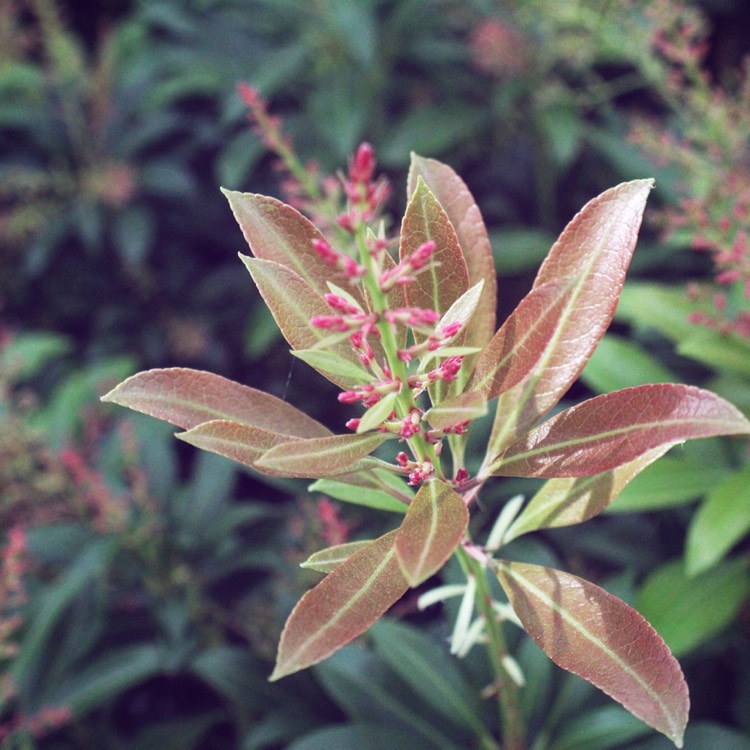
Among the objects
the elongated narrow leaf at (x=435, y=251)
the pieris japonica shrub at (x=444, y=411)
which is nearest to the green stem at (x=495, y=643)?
the pieris japonica shrub at (x=444, y=411)

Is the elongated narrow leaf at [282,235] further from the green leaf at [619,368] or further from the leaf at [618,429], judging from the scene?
the green leaf at [619,368]

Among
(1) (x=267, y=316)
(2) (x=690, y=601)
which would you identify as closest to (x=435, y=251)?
(2) (x=690, y=601)

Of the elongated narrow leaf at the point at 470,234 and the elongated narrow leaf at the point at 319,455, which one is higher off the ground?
the elongated narrow leaf at the point at 470,234

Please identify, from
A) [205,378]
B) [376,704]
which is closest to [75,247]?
[376,704]

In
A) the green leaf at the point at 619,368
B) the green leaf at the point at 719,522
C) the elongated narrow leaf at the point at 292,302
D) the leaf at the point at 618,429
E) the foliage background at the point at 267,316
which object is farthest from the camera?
the green leaf at the point at 619,368

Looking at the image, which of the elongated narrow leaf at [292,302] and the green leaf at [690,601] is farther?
the green leaf at [690,601]

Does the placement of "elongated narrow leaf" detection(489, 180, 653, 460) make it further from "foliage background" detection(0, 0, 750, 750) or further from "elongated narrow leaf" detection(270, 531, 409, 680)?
"foliage background" detection(0, 0, 750, 750)

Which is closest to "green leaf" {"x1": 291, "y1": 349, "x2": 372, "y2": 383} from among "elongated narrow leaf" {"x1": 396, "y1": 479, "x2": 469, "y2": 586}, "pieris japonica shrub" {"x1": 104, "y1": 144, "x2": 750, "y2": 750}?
"pieris japonica shrub" {"x1": 104, "y1": 144, "x2": 750, "y2": 750}

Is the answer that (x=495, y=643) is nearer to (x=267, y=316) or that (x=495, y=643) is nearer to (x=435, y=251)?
(x=435, y=251)
